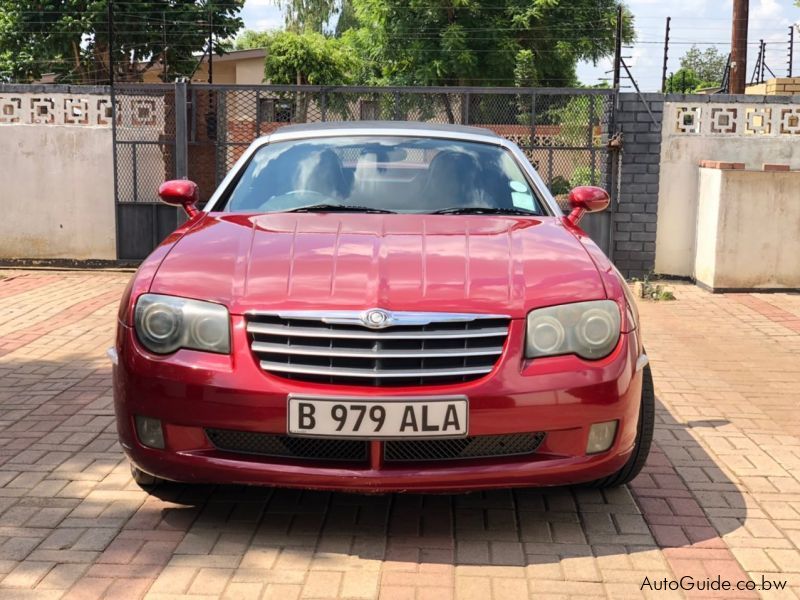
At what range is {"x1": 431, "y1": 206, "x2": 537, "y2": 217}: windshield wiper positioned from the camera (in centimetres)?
465

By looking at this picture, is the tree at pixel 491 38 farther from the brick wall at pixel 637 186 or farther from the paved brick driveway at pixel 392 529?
the paved brick driveway at pixel 392 529

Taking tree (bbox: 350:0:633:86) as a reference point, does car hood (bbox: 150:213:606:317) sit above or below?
below

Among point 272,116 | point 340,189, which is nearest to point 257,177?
point 340,189

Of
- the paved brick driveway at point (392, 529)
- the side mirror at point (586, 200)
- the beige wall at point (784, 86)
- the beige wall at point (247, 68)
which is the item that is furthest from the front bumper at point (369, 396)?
the beige wall at point (247, 68)

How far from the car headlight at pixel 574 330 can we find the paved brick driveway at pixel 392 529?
0.73 metres

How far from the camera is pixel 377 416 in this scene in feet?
11.1

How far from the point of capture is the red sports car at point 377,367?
3412 millimetres

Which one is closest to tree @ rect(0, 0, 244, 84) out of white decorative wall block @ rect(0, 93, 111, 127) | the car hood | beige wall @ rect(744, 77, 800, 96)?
beige wall @ rect(744, 77, 800, 96)

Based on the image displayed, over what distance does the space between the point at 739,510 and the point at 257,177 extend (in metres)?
2.63

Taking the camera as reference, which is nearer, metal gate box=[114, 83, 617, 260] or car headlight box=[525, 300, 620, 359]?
car headlight box=[525, 300, 620, 359]

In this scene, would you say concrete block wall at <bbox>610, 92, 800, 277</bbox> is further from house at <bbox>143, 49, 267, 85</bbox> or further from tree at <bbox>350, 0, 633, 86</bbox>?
house at <bbox>143, 49, 267, 85</bbox>

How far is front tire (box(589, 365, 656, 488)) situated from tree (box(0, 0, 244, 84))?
25763 millimetres

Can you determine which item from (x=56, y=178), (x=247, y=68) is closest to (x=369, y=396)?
(x=56, y=178)

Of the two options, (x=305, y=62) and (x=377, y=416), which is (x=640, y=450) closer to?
(x=377, y=416)
